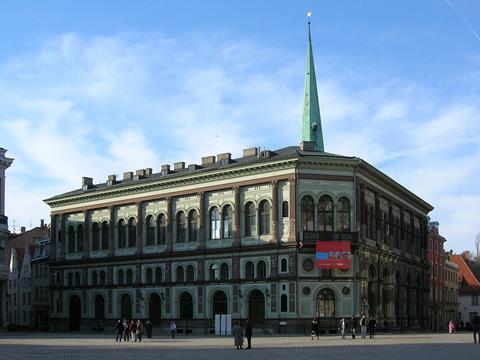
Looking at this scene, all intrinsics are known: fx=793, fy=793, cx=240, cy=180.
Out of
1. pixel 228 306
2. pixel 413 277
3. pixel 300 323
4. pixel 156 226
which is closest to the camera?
pixel 300 323

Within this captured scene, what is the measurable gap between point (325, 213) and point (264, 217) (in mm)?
5758

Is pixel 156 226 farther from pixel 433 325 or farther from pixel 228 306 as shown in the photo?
pixel 433 325

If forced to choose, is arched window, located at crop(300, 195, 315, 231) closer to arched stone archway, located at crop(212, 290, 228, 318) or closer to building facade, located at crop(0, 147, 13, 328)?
arched stone archway, located at crop(212, 290, 228, 318)

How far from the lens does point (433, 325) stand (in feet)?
347

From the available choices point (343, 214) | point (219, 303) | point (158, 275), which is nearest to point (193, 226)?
point (158, 275)

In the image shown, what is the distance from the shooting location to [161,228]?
84.0 m

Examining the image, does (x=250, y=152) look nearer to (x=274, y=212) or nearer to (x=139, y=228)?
(x=274, y=212)

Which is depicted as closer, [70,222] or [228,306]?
[228,306]

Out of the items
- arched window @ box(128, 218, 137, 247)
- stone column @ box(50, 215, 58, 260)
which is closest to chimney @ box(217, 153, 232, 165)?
arched window @ box(128, 218, 137, 247)

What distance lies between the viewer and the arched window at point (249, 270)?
246 feet

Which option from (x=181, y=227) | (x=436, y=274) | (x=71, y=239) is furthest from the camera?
(x=436, y=274)

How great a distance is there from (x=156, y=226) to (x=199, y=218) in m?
6.53

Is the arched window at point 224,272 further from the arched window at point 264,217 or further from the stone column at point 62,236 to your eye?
the stone column at point 62,236

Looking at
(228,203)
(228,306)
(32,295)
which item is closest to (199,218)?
(228,203)
